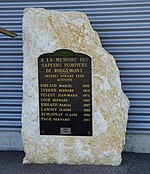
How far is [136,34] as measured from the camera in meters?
7.27

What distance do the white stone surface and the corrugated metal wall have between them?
44 cm

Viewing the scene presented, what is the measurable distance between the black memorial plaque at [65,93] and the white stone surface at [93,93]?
0.25ft

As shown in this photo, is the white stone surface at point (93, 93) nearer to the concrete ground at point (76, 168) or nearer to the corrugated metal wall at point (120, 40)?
the concrete ground at point (76, 168)

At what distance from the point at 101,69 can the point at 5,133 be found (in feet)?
6.44

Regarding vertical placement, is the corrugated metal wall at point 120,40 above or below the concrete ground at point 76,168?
above

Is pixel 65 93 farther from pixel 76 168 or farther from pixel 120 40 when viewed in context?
pixel 120 40

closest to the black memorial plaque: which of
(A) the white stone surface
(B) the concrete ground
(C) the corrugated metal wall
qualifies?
(A) the white stone surface

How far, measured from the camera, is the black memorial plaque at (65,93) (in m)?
6.90

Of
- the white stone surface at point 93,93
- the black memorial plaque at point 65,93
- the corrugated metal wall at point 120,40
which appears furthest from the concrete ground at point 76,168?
the corrugated metal wall at point 120,40

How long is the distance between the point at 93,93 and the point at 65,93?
402 mm

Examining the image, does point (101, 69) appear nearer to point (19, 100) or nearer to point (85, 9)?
point (85, 9)

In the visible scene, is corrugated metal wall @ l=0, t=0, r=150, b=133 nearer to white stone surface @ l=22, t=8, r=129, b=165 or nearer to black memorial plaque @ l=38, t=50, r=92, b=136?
white stone surface @ l=22, t=8, r=129, b=165

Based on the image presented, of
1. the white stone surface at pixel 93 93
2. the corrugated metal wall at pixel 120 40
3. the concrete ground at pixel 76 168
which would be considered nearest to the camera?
the concrete ground at pixel 76 168

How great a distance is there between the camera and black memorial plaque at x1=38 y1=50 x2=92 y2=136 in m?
6.90
